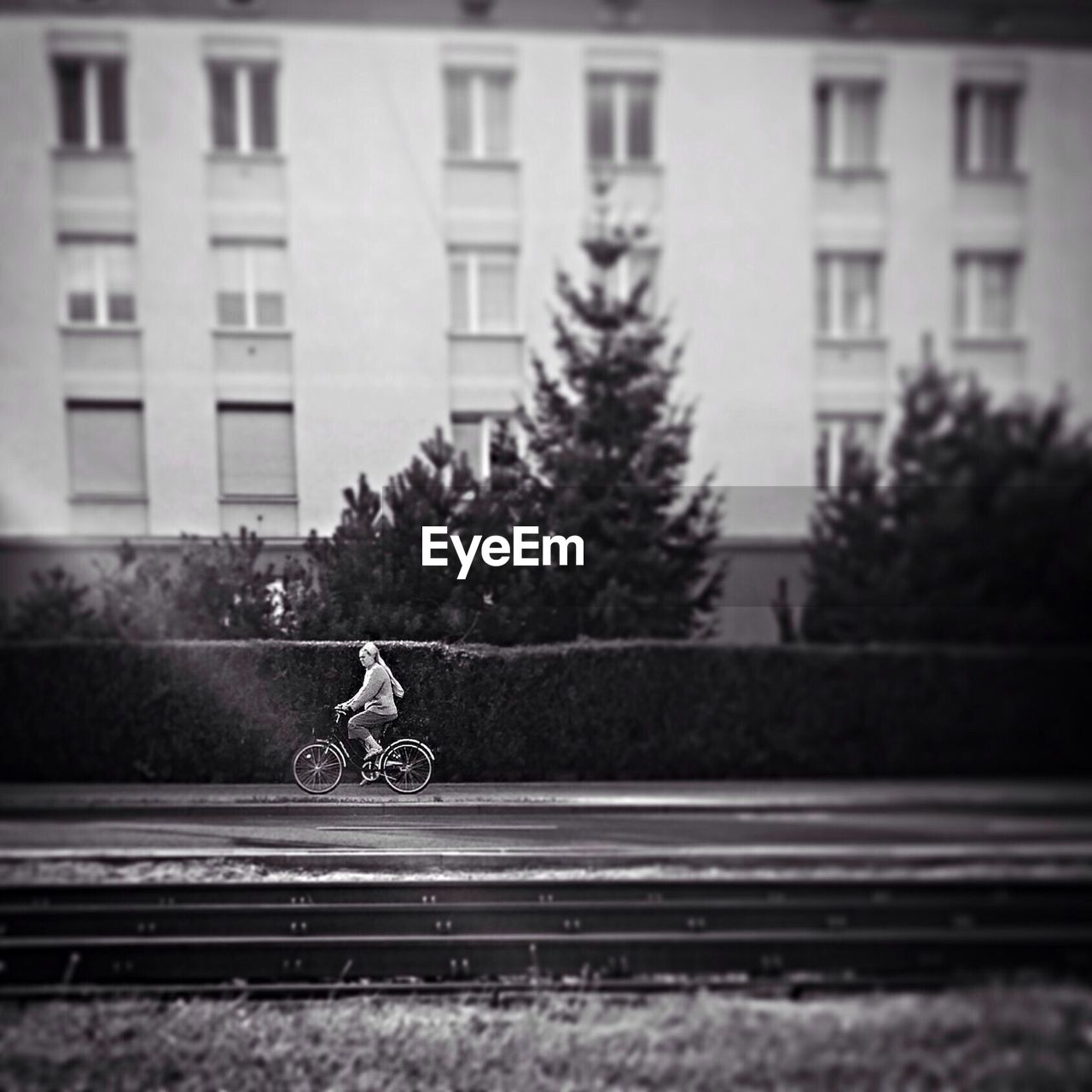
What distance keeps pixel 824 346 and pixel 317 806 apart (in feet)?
6.29

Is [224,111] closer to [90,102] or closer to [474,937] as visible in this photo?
[90,102]

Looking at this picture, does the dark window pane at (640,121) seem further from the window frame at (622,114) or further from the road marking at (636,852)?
the road marking at (636,852)

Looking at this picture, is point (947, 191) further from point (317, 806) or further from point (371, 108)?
point (317, 806)

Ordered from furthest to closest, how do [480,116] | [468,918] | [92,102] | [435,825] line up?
[468,918], [435,825], [480,116], [92,102]

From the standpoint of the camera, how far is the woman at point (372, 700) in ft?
6.84

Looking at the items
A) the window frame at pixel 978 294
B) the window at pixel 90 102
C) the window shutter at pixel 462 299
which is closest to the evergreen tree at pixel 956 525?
the window frame at pixel 978 294

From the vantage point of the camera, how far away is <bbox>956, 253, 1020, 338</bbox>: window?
6.34 ft

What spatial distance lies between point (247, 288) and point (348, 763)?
4.44 feet

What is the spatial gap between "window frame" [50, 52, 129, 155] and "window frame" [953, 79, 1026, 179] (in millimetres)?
2215

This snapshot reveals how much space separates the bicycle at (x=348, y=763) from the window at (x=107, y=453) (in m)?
0.86

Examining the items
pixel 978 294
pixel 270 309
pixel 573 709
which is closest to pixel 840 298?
pixel 978 294

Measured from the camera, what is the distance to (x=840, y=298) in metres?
2.02

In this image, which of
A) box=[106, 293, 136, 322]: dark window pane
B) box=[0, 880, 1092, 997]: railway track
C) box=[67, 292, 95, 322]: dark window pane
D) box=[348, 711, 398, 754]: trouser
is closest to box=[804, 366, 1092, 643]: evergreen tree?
box=[0, 880, 1092, 997]: railway track

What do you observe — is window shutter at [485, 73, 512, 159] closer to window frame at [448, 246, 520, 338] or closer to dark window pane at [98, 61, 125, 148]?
window frame at [448, 246, 520, 338]
